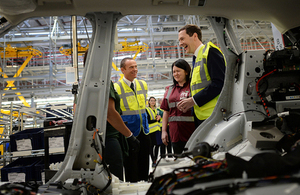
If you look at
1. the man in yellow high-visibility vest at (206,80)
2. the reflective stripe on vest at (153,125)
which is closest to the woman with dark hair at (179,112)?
the man in yellow high-visibility vest at (206,80)

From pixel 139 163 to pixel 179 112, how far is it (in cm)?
103

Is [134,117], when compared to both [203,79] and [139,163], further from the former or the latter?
[203,79]

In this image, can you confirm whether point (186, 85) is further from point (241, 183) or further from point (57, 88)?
point (57, 88)

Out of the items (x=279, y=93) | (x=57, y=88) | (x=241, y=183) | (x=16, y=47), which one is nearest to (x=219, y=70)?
(x=279, y=93)

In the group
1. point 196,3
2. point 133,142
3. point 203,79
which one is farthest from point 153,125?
point 196,3

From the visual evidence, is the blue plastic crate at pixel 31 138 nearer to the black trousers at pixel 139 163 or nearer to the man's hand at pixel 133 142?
the black trousers at pixel 139 163

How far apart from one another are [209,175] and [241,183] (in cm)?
16

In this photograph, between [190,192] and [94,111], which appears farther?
[94,111]

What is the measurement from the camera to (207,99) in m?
2.32

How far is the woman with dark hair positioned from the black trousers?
42cm

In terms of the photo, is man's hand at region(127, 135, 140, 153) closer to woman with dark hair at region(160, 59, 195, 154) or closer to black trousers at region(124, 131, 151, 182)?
black trousers at region(124, 131, 151, 182)

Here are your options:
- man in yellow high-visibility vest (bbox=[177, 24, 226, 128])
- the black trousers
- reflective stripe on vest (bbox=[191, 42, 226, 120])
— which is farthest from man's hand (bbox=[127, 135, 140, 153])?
reflective stripe on vest (bbox=[191, 42, 226, 120])

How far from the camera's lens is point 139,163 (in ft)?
10.5

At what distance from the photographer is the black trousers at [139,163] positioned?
9.95 ft
